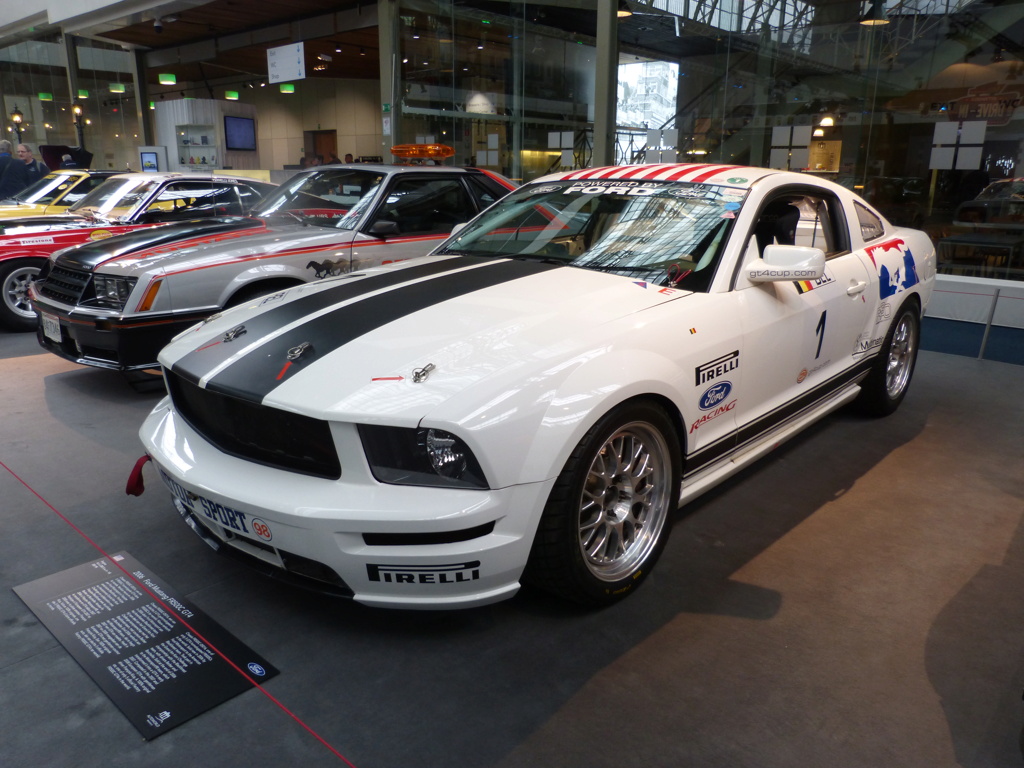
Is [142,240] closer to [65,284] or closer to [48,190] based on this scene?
[65,284]

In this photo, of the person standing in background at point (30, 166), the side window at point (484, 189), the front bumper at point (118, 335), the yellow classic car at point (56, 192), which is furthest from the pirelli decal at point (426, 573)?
the person standing in background at point (30, 166)

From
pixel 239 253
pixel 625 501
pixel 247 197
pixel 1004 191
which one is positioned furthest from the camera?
pixel 1004 191

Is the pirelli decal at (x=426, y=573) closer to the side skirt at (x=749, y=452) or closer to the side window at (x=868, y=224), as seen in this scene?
the side skirt at (x=749, y=452)

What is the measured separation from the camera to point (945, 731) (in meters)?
1.98

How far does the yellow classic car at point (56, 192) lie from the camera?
7.71 m

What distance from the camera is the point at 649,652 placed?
7.49ft

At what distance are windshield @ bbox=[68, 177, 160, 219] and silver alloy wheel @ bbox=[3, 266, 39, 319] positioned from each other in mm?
744

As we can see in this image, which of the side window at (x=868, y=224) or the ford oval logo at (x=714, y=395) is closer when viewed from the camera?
the ford oval logo at (x=714, y=395)

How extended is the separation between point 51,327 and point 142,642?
339cm

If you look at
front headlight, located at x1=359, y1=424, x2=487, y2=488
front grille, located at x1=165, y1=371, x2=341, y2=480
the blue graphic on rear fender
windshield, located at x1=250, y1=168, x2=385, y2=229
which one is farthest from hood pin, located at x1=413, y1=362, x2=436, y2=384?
windshield, located at x1=250, y1=168, x2=385, y2=229

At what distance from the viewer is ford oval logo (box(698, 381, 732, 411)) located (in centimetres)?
267

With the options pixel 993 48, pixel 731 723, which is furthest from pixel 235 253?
pixel 993 48

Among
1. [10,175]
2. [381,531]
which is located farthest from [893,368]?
[10,175]

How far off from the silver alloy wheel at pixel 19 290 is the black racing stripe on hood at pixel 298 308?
5022 millimetres
